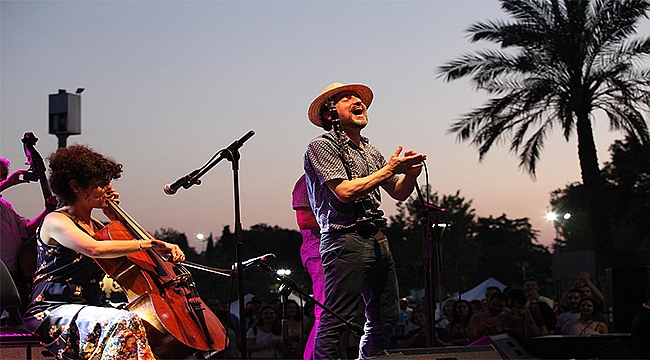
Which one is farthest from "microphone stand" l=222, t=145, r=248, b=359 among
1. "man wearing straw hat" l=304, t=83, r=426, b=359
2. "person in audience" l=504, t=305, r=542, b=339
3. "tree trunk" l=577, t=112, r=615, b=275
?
"tree trunk" l=577, t=112, r=615, b=275

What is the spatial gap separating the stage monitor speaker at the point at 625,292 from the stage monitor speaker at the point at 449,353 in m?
5.32

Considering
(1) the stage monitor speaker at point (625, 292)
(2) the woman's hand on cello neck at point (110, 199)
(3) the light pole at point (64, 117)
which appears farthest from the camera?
(1) the stage monitor speaker at point (625, 292)

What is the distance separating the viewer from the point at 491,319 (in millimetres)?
9078

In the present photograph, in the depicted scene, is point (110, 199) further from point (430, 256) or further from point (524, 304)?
point (524, 304)

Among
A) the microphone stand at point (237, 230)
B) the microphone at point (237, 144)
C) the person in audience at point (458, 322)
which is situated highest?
the microphone at point (237, 144)

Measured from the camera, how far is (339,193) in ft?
14.0

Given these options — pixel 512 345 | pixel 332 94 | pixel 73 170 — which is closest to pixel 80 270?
pixel 73 170

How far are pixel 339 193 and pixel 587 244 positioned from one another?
122 ft

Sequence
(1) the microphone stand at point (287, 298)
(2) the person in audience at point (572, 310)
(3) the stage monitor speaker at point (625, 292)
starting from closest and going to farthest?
(1) the microphone stand at point (287, 298)
(3) the stage monitor speaker at point (625, 292)
(2) the person in audience at point (572, 310)

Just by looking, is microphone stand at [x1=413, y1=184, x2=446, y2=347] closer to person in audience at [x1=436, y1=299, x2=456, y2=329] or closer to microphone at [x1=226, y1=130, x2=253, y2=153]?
microphone at [x1=226, y1=130, x2=253, y2=153]

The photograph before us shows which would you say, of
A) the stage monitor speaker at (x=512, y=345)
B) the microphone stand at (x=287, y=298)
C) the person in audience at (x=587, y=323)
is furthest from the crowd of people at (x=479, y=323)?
the microphone stand at (x=287, y=298)

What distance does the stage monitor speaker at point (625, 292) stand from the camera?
9.30 m

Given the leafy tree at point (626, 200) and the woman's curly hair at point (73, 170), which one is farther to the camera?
the leafy tree at point (626, 200)

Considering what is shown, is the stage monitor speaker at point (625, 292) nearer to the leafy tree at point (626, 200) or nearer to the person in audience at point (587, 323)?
the person in audience at point (587, 323)
